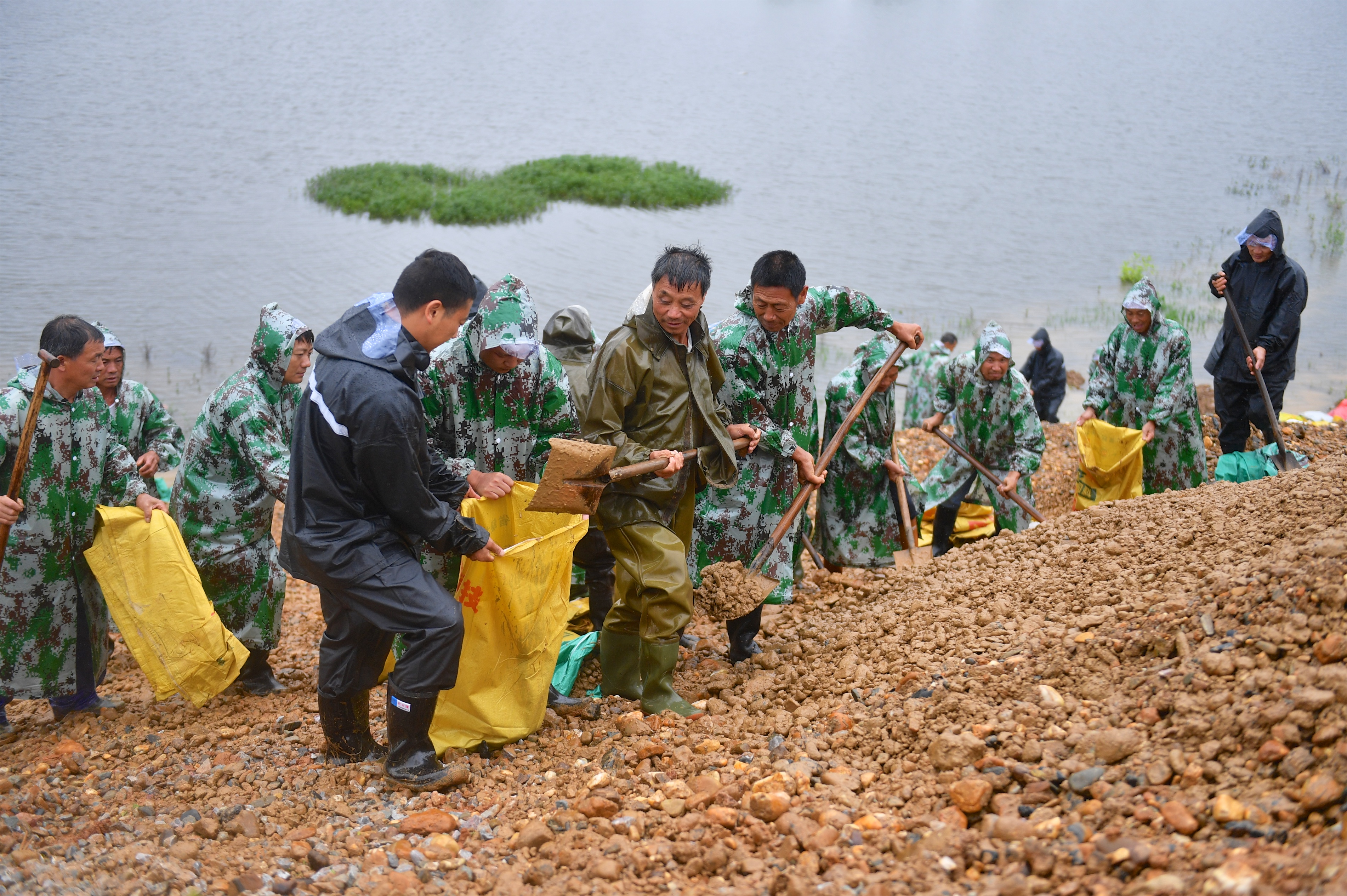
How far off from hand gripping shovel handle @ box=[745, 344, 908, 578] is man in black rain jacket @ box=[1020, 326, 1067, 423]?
19.5ft

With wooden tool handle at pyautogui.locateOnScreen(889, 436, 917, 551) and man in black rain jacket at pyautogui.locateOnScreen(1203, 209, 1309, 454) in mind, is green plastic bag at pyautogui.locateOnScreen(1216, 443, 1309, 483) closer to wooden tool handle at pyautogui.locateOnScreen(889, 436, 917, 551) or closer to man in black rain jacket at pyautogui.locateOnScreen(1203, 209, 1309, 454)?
man in black rain jacket at pyautogui.locateOnScreen(1203, 209, 1309, 454)

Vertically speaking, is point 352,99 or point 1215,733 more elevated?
point 352,99

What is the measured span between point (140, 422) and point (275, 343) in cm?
74

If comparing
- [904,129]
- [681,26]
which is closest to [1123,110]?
[904,129]

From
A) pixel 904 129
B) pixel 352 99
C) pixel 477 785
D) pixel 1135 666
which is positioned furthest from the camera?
pixel 904 129

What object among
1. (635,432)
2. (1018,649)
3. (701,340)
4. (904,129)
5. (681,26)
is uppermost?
(681,26)

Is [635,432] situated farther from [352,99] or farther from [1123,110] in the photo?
[1123,110]

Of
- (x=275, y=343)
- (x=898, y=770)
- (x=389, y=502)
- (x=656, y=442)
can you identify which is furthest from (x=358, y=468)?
(x=898, y=770)

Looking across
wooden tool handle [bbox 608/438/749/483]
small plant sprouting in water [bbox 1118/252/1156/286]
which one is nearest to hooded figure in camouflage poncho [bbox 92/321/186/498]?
wooden tool handle [bbox 608/438/749/483]

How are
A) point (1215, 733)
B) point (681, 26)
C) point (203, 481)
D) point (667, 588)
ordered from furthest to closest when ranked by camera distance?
point (681, 26) < point (203, 481) < point (667, 588) < point (1215, 733)

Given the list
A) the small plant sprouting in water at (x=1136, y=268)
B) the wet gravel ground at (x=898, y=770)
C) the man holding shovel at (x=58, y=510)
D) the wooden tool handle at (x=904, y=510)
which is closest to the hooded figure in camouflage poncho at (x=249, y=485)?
the man holding shovel at (x=58, y=510)

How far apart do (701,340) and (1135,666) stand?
180 centimetres

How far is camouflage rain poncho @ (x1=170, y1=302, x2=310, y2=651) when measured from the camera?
4160 millimetres

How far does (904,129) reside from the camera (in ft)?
90.5
